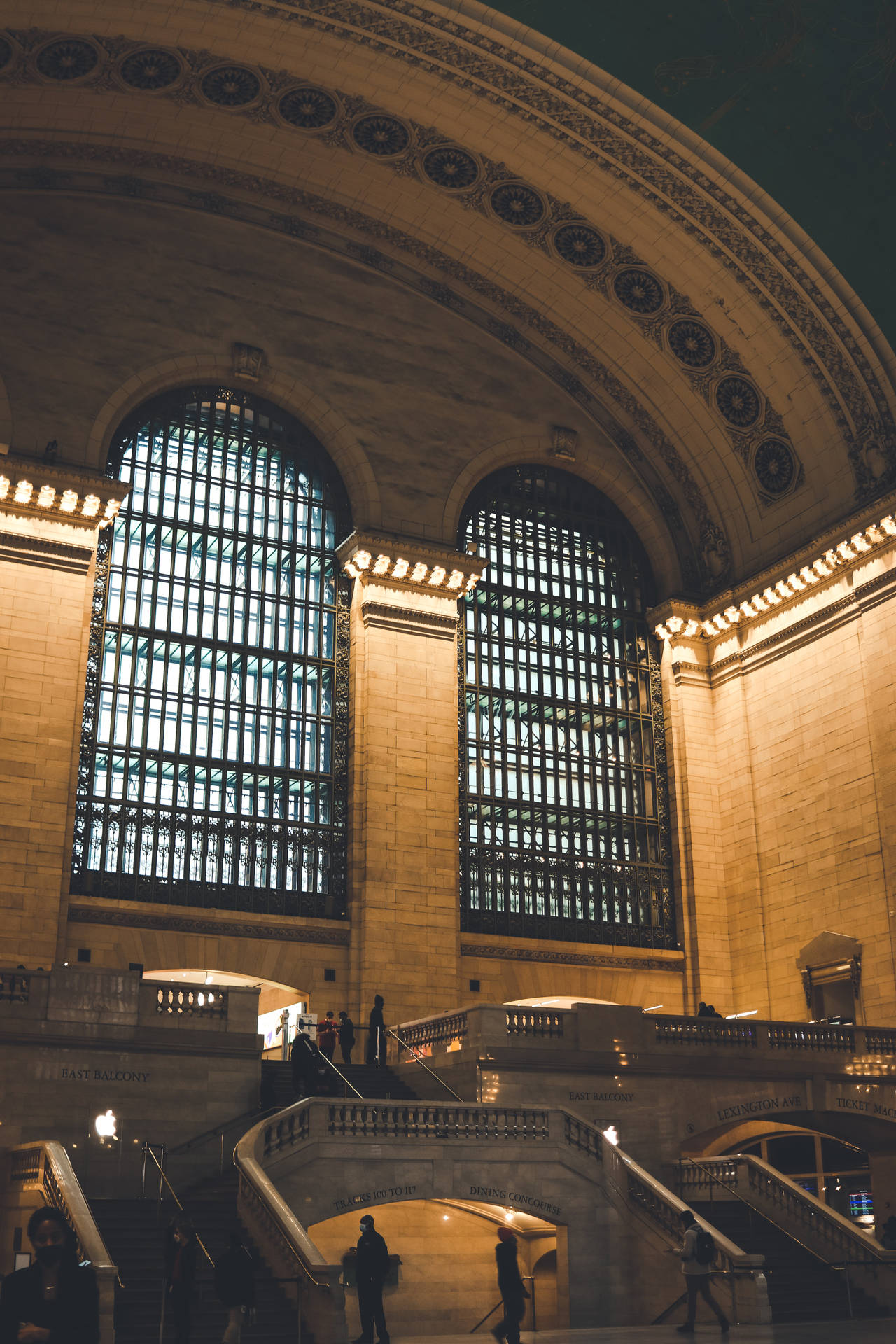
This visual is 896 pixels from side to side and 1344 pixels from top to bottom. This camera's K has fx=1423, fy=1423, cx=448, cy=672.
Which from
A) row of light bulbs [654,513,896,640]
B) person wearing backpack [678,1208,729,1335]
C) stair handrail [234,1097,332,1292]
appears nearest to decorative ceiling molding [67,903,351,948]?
stair handrail [234,1097,332,1292]

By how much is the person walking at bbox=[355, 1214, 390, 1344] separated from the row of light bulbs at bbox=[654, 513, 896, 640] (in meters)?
17.7

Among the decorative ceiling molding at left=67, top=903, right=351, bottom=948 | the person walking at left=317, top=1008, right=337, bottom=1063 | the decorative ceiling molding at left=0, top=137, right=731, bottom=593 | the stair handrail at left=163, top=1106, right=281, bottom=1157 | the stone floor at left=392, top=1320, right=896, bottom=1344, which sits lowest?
the stone floor at left=392, top=1320, right=896, bottom=1344

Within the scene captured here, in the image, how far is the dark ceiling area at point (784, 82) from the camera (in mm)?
26656

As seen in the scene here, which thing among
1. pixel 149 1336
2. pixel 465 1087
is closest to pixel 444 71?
pixel 465 1087

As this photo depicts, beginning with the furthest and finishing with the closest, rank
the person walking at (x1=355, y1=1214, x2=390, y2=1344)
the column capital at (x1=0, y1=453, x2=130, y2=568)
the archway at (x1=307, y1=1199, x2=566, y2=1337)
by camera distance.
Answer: the column capital at (x1=0, y1=453, x2=130, y2=568)
the archway at (x1=307, y1=1199, x2=566, y2=1337)
the person walking at (x1=355, y1=1214, x2=390, y2=1344)

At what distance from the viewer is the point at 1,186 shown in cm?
2773

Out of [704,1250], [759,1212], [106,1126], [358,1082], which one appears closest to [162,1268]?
[106,1126]

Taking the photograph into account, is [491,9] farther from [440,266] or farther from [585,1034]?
[585,1034]

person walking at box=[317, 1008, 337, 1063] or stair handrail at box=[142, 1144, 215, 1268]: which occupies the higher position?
person walking at box=[317, 1008, 337, 1063]

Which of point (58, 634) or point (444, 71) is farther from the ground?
point (444, 71)

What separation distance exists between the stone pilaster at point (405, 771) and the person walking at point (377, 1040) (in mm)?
2000

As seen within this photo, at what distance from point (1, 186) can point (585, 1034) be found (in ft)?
63.9

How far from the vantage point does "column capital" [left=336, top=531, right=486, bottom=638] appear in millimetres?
28516

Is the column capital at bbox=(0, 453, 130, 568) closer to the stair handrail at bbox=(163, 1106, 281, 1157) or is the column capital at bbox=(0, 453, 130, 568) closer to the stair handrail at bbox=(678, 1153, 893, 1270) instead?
the stair handrail at bbox=(163, 1106, 281, 1157)
